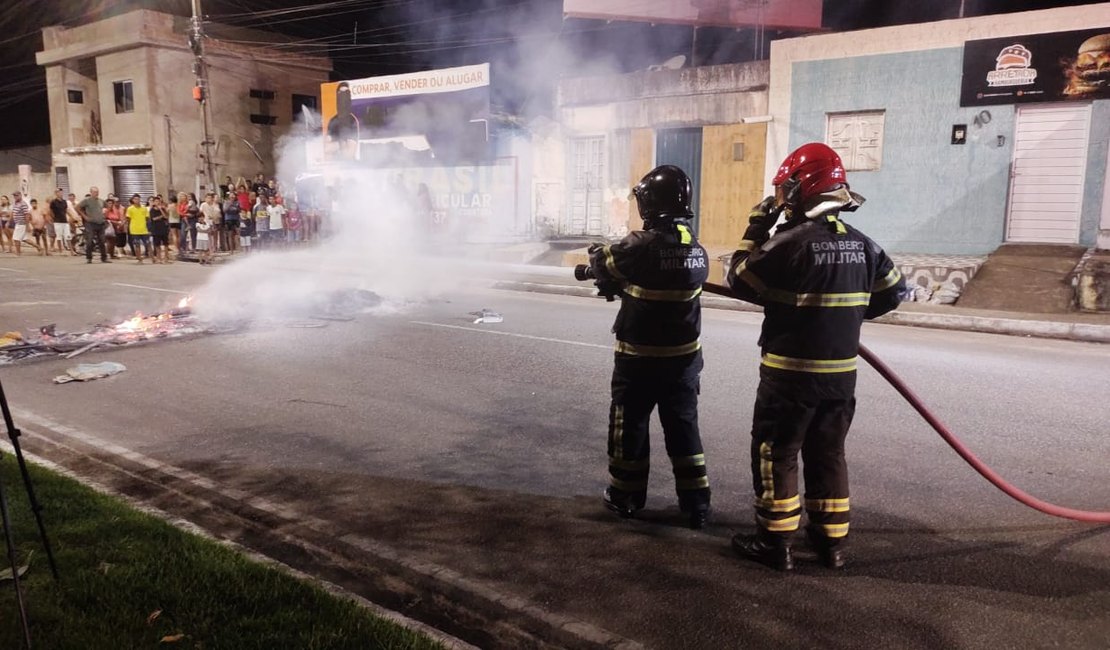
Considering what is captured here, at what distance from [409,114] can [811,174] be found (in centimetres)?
2288

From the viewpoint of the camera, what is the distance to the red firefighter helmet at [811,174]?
3395 millimetres

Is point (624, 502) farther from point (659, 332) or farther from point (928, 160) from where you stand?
point (928, 160)

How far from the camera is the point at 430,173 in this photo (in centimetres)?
2436

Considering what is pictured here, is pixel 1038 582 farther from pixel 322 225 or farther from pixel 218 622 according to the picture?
pixel 322 225

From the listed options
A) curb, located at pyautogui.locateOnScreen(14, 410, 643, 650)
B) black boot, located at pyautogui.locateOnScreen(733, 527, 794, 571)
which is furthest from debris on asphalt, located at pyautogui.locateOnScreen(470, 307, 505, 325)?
black boot, located at pyautogui.locateOnScreen(733, 527, 794, 571)

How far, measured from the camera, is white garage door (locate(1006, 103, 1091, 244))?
536 inches

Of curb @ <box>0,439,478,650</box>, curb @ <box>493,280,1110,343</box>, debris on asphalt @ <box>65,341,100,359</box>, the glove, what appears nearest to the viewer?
curb @ <box>0,439,478,650</box>

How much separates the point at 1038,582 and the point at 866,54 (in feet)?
46.6

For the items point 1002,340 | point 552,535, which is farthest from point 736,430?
point 1002,340

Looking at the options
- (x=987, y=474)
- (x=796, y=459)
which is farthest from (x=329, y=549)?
(x=987, y=474)

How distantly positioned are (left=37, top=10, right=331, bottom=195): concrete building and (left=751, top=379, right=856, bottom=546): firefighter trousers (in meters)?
27.8

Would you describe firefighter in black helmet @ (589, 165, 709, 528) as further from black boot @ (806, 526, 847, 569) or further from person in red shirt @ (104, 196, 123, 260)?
person in red shirt @ (104, 196, 123, 260)

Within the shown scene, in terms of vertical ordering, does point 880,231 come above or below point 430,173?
below

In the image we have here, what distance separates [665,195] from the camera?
3.88m
